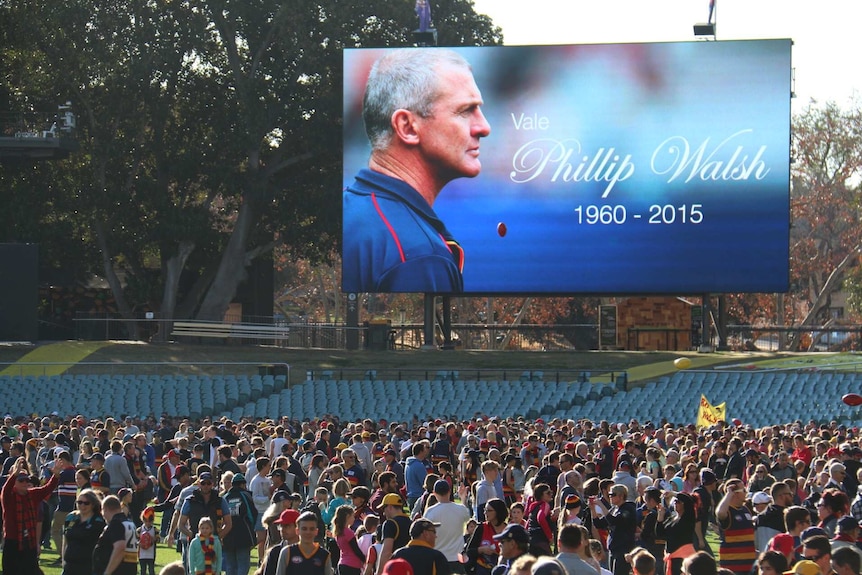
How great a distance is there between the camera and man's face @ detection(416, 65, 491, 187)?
40.2 meters

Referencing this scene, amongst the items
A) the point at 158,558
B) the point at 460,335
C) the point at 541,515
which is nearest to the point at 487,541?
the point at 541,515

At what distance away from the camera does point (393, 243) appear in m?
40.6

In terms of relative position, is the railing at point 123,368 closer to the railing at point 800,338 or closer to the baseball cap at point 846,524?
the railing at point 800,338

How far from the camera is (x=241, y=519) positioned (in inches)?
506

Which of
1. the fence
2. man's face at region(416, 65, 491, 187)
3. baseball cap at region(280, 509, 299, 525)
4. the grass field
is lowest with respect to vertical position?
baseball cap at region(280, 509, 299, 525)

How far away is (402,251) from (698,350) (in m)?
9.36

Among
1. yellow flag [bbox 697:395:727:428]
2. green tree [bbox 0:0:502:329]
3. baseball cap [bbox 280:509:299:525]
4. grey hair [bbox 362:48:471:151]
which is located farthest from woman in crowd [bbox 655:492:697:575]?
green tree [bbox 0:0:502:329]

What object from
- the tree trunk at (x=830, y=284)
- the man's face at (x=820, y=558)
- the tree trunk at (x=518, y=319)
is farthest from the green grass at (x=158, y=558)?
the tree trunk at (x=830, y=284)

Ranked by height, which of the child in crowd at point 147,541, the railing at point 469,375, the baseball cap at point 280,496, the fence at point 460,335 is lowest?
the child in crowd at point 147,541

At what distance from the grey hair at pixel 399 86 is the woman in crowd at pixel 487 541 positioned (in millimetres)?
30589

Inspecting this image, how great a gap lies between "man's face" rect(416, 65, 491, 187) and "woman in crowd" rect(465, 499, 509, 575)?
99.0 ft

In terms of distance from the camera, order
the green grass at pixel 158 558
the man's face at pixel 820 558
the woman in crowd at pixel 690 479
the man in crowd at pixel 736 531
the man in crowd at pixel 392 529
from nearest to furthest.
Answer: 1. the man's face at pixel 820 558
2. the man in crowd at pixel 392 529
3. the man in crowd at pixel 736 531
4. the woman in crowd at pixel 690 479
5. the green grass at pixel 158 558

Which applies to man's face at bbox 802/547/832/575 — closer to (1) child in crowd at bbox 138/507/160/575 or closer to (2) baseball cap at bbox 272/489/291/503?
(2) baseball cap at bbox 272/489/291/503

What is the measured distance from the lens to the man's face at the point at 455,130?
40156 mm
